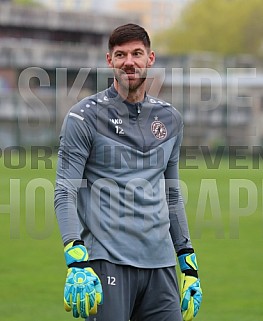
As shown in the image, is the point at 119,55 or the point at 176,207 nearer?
the point at 119,55

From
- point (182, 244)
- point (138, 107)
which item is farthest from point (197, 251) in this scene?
point (138, 107)

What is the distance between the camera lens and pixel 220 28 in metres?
99.1

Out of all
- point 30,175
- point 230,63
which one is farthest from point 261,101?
point 30,175

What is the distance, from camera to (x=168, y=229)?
202 inches

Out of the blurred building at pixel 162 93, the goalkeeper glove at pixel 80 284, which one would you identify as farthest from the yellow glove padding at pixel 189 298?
the blurred building at pixel 162 93

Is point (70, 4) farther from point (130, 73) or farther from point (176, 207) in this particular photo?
point (130, 73)

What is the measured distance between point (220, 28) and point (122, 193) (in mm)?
95463

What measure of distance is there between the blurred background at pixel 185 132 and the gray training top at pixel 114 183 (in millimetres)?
4137

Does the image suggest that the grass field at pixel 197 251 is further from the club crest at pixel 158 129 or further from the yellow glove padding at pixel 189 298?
the club crest at pixel 158 129

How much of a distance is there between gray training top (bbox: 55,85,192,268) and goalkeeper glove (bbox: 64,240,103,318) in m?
0.11

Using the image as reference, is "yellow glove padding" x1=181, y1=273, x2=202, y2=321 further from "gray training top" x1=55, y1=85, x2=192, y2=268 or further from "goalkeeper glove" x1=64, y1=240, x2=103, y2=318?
"goalkeeper glove" x1=64, y1=240, x2=103, y2=318

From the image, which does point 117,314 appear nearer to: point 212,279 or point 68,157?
point 68,157

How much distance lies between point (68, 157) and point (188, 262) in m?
0.92

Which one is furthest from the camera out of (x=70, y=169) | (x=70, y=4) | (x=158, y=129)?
(x=70, y=4)
